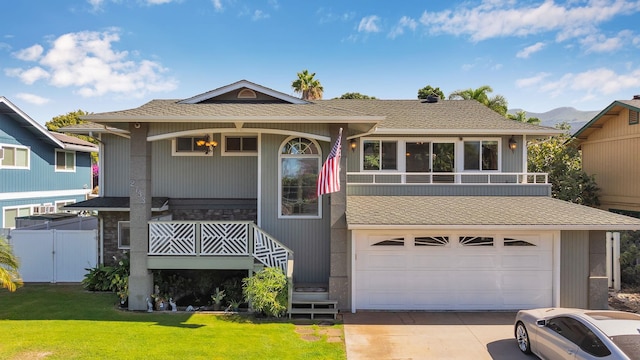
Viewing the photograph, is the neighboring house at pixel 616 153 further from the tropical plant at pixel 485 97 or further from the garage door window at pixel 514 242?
the garage door window at pixel 514 242

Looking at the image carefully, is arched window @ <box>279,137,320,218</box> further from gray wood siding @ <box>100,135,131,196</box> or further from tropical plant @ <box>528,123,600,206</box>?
tropical plant @ <box>528,123,600,206</box>

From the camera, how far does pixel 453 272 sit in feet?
35.9

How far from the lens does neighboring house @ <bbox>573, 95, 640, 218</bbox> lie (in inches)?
667

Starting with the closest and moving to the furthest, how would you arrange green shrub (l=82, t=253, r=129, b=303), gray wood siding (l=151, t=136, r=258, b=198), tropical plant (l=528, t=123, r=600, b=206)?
green shrub (l=82, t=253, r=129, b=303) → gray wood siding (l=151, t=136, r=258, b=198) → tropical plant (l=528, t=123, r=600, b=206)

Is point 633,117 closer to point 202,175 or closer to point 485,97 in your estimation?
point 485,97

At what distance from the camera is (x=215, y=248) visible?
11.0 meters

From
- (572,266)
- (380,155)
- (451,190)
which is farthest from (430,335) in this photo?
(380,155)

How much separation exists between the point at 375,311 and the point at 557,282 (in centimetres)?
508

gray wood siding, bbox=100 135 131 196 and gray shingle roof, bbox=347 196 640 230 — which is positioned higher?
gray wood siding, bbox=100 135 131 196

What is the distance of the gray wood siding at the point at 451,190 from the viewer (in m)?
12.6

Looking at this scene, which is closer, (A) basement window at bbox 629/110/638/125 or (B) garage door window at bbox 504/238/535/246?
(B) garage door window at bbox 504/238/535/246

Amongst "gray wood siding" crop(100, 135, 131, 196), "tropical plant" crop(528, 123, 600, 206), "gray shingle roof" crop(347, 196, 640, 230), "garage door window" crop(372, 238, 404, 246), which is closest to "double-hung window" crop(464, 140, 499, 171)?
"gray shingle roof" crop(347, 196, 640, 230)

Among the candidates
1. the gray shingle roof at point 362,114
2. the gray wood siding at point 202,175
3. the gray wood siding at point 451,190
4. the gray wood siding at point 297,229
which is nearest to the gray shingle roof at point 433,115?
the gray shingle roof at point 362,114

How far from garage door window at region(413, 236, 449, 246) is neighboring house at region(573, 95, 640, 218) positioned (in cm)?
1158
